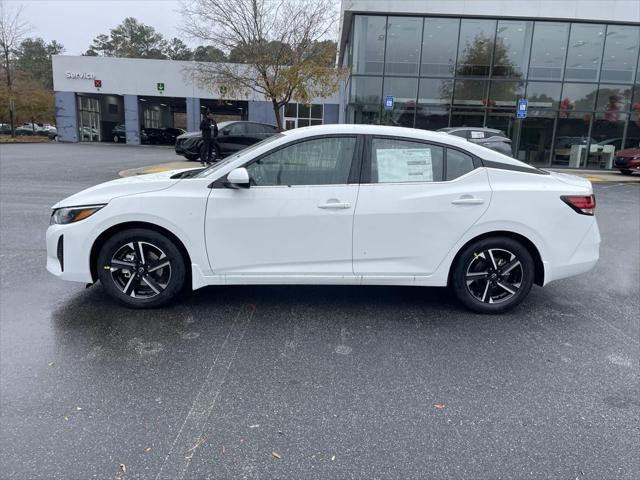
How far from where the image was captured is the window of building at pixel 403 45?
22656 millimetres

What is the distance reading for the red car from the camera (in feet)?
65.2

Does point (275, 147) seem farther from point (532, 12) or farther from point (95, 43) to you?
point (95, 43)

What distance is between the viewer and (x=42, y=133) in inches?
2013

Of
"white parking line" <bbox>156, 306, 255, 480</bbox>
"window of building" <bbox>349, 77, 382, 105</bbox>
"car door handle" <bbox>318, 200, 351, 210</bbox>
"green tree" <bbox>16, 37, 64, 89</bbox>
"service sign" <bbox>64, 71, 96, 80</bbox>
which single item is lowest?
"white parking line" <bbox>156, 306, 255, 480</bbox>

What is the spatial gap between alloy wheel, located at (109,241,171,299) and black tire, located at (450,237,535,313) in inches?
103

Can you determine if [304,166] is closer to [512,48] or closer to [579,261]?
[579,261]

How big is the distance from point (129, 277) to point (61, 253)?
0.60 m

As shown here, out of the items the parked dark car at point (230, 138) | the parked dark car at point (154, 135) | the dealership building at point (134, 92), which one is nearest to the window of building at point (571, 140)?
the parked dark car at point (230, 138)

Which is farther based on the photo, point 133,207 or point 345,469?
point 133,207

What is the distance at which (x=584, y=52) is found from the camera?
22922mm

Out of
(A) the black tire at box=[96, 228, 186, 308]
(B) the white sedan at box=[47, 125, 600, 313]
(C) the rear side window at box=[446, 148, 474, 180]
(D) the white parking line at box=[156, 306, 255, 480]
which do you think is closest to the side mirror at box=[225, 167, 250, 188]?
(B) the white sedan at box=[47, 125, 600, 313]

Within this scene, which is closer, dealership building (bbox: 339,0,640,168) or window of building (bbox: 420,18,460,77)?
dealership building (bbox: 339,0,640,168)

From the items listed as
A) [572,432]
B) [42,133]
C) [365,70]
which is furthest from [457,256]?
[42,133]

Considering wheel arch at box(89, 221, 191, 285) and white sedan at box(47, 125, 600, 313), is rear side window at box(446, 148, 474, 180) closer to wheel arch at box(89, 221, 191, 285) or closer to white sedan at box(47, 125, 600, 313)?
white sedan at box(47, 125, 600, 313)
